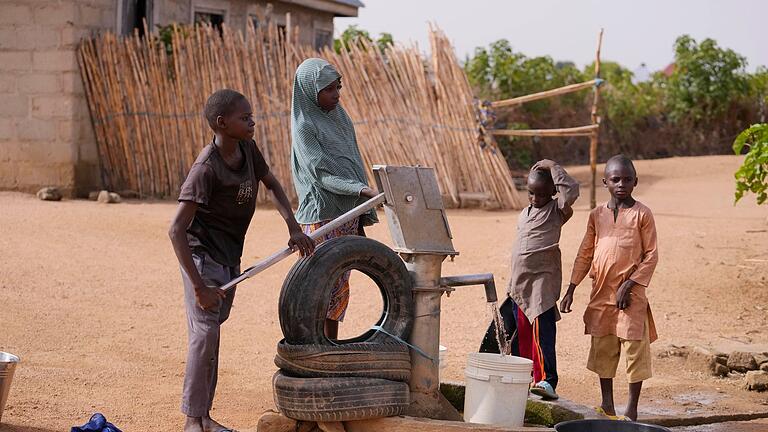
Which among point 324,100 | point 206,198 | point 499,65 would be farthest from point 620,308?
point 499,65

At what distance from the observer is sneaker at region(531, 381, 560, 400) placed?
4695 millimetres

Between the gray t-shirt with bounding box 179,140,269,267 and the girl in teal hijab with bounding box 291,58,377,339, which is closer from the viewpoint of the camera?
the gray t-shirt with bounding box 179,140,269,267

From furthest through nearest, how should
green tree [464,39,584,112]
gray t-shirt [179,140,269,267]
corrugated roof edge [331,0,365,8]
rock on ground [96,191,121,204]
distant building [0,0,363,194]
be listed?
green tree [464,39,584,112], corrugated roof edge [331,0,365,8], distant building [0,0,363,194], rock on ground [96,191,121,204], gray t-shirt [179,140,269,267]

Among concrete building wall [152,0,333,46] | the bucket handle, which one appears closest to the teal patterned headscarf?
the bucket handle

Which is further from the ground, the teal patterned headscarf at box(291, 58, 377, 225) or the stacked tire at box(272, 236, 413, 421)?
the teal patterned headscarf at box(291, 58, 377, 225)

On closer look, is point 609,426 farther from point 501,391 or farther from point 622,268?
point 622,268

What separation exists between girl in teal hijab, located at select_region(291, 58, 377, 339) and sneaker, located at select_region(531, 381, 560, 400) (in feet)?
3.30

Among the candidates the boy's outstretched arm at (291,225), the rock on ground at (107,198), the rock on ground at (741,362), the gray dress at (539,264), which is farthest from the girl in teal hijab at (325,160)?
the rock on ground at (107,198)

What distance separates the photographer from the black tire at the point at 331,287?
4.03 meters

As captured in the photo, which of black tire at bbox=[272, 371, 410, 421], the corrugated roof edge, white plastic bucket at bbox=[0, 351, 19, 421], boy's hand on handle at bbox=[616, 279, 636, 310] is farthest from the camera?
the corrugated roof edge

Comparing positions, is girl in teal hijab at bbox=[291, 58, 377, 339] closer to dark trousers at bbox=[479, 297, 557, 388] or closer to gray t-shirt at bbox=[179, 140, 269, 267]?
gray t-shirt at bbox=[179, 140, 269, 267]

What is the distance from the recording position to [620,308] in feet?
16.1

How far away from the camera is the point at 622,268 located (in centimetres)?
493

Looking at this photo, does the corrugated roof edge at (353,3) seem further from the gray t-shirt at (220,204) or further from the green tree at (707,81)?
the gray t-shirt at (220,204)
